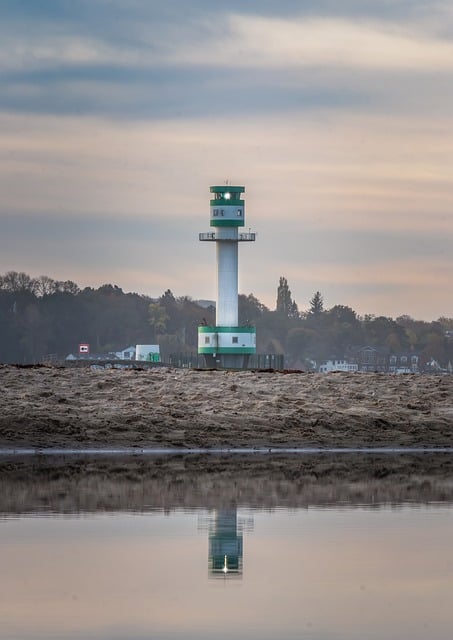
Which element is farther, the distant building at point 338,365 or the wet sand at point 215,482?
the distant building at point 338,365

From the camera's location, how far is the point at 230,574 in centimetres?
1575

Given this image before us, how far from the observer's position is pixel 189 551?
57.1ft

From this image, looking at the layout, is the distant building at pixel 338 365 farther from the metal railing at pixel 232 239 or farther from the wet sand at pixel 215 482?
the wet sand at pixel 215 482

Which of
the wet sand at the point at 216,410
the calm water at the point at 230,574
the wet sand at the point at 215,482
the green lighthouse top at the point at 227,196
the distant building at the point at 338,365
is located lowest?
the calm water at the point at 230,574

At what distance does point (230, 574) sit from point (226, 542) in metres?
2.42

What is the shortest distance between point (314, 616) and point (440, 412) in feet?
99.7

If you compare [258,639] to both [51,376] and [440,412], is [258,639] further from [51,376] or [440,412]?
[51,376]

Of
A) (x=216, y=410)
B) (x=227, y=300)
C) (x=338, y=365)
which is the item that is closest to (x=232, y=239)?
(x=227, y=300)

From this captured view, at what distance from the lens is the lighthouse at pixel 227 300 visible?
101438mm

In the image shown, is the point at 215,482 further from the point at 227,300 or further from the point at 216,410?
the point at 227,300

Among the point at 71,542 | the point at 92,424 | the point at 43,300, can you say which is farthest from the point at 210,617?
the point at 43,300

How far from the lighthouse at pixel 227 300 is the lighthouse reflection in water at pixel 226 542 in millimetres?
79892

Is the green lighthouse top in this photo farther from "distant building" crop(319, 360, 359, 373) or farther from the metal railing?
"distant building" crop(319, 360, 359, 373)

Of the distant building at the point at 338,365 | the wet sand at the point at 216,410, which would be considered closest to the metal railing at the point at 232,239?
the wet sand at the point at 216,410
